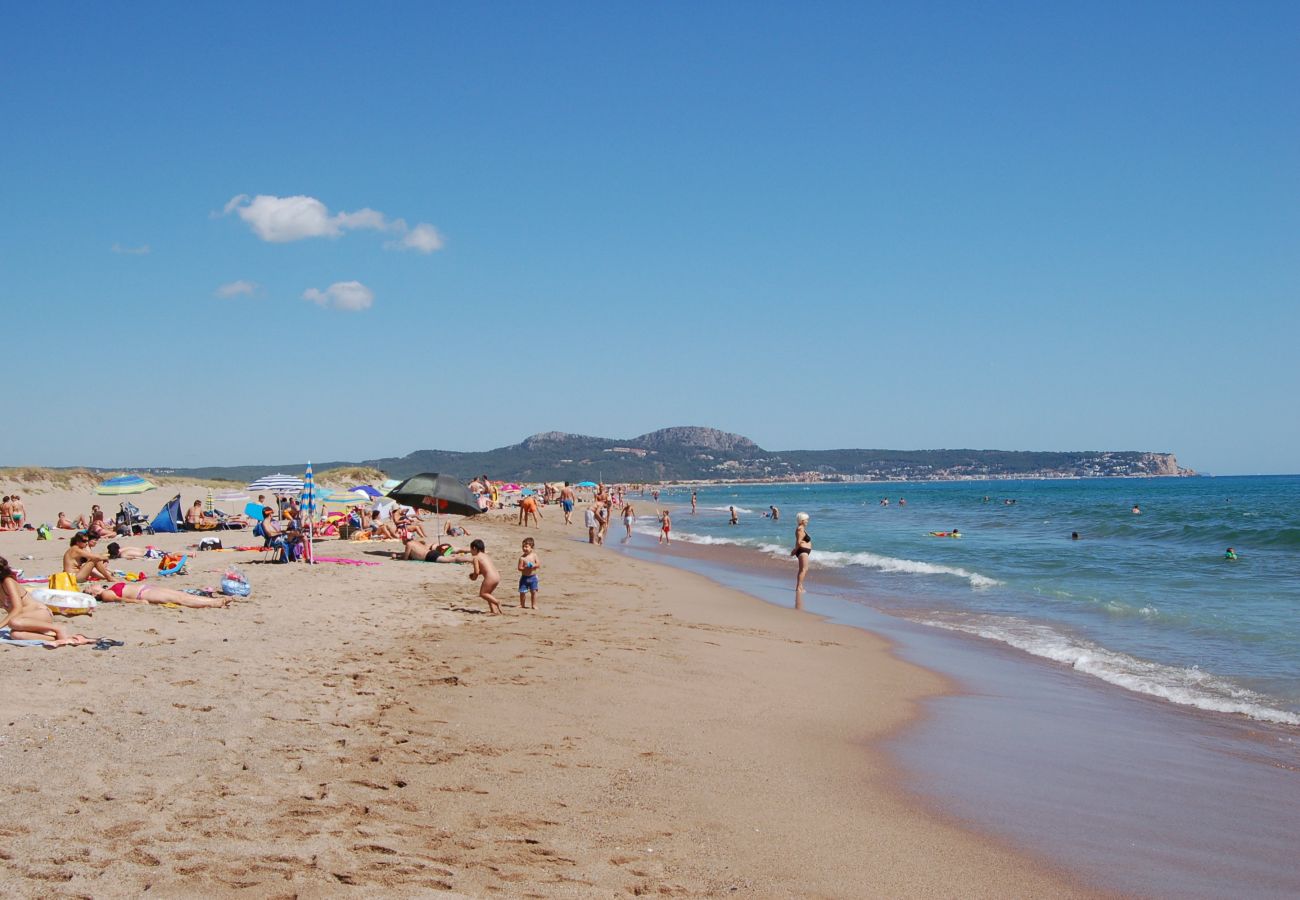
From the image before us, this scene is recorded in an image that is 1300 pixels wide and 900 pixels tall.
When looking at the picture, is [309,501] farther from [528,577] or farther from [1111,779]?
[1111,779]

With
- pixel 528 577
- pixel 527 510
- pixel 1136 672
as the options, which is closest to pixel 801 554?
pixel 528 577

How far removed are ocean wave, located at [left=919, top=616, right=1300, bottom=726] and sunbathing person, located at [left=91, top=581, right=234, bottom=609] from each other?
9425 millimetres

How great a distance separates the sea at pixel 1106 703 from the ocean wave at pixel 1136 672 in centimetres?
3

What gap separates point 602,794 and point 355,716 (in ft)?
6.78

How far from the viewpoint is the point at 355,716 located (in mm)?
5918

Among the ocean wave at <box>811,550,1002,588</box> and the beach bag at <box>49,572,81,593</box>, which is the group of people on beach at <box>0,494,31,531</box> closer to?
the beach bag at <box>49,572,81,593</box>

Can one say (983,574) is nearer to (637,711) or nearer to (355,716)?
(637,711)

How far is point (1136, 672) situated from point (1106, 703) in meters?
1.67

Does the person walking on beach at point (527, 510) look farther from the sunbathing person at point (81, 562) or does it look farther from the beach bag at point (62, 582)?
the beach bag at point (62, 582)

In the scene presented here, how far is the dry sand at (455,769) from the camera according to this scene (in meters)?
3.72

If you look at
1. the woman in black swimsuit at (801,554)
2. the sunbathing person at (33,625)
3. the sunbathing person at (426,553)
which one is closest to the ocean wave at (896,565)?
the woman in black swimsuit at (801,554)

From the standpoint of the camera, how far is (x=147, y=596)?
9.95 metres

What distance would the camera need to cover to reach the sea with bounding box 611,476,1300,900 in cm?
459

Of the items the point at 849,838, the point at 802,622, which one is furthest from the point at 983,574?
the point at 849,838
